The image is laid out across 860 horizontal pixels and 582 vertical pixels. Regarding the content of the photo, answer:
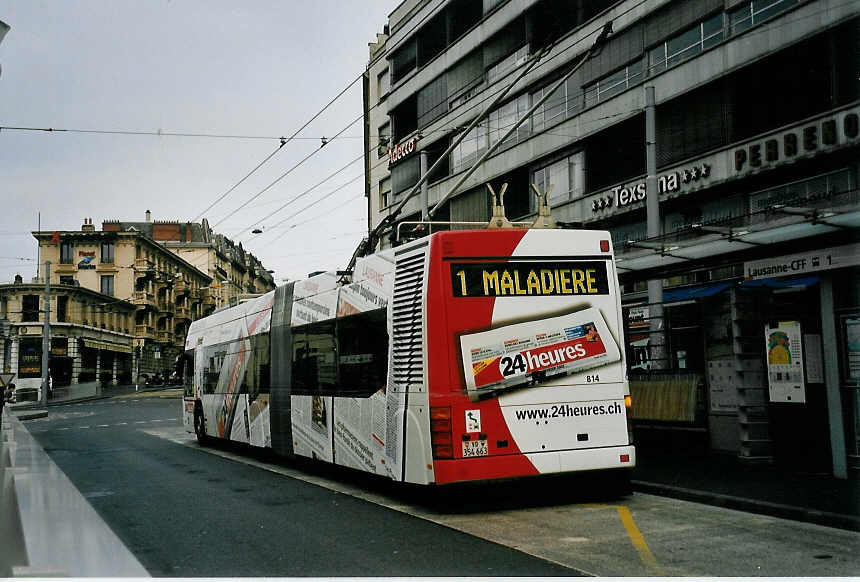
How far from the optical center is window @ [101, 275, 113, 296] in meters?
78.4

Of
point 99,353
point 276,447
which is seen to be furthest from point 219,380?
point 99,353

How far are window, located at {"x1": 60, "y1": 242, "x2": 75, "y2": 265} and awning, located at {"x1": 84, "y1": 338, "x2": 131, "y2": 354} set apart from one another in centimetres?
682

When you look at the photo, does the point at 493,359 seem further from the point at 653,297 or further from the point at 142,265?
the point at 142,265

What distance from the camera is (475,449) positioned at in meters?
9.27

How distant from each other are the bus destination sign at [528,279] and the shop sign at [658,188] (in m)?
14.0

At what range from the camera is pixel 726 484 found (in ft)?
34.8

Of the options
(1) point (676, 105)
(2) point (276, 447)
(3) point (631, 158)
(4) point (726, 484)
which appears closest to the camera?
(4) point (726, 484)

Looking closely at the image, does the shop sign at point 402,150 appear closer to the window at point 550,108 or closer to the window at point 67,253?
the window at point 550,108

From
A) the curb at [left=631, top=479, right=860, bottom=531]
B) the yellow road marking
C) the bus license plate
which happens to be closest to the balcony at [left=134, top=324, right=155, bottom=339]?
the curb at [left=631, top=479, right=860, bottom=531]

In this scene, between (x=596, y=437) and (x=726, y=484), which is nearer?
(x=596, y=437)

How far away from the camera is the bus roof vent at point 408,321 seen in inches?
379

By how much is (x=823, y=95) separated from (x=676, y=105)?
16.1 feet

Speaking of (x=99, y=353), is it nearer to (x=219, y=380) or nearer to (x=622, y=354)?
(x=219, y=380)

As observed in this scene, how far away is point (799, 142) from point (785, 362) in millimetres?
9651
